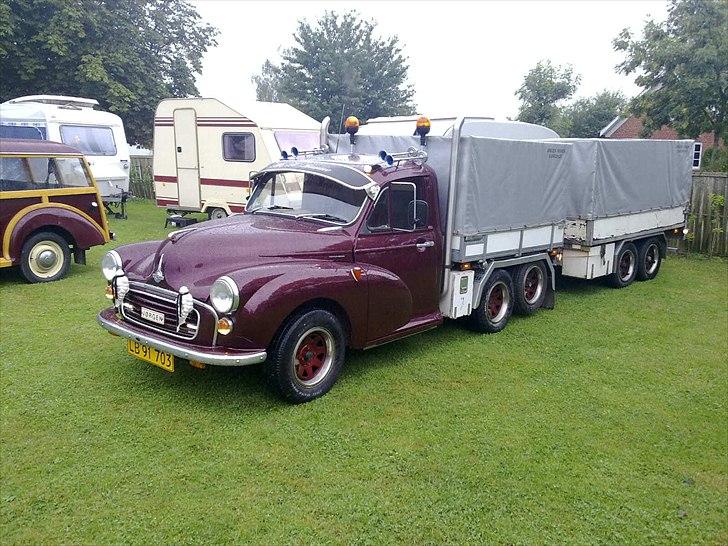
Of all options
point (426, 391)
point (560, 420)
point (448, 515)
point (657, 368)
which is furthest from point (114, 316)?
point (657, 368)

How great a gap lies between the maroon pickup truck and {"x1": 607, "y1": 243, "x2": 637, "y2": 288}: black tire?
2.56 m

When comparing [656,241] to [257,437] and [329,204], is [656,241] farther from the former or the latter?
[257,437]

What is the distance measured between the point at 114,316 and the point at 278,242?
5.52 ft

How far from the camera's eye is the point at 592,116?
129 ft

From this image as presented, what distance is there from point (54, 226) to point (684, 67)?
607 inches

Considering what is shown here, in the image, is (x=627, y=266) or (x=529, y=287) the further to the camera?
(x=627, y=266)

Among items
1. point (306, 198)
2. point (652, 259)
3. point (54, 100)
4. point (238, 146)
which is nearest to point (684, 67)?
point (652, 259)

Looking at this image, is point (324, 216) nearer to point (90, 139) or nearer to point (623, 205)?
point (623, 205)

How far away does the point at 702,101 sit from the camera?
1572 cm


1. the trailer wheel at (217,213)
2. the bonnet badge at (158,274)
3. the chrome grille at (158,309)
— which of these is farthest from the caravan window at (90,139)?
the bonnet badge at (158,274)

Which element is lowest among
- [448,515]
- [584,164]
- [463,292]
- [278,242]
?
[448,515]

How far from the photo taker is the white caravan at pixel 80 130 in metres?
15.9

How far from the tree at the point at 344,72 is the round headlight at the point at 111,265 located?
2579 centimetres

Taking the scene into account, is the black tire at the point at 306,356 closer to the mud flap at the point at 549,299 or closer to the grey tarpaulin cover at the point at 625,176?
the mud flap at the point at 549,299
